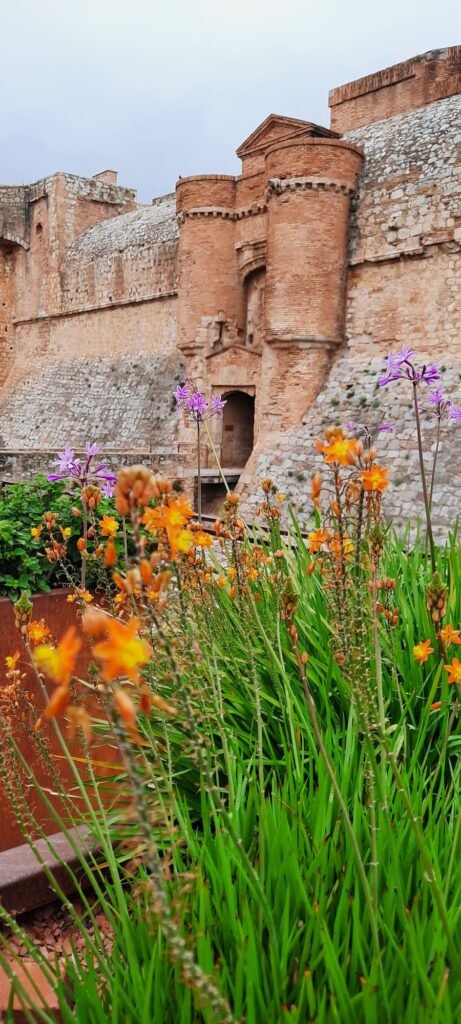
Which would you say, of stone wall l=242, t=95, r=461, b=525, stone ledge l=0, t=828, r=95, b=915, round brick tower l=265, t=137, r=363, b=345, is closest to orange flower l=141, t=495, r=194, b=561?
stone ledge l=0, t=828, r=95, b=915

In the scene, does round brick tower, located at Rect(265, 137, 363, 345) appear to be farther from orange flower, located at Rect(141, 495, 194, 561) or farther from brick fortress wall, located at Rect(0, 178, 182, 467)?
orange flower, located at Rect(141, 495, 194, 561)

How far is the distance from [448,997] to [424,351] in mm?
13591

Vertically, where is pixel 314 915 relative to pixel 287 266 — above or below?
below

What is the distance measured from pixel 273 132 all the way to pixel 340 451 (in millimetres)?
16935

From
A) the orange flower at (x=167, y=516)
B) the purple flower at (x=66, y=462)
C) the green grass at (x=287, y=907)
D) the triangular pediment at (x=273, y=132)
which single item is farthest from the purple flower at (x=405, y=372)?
the triangular pediment at (x=273, y=132)

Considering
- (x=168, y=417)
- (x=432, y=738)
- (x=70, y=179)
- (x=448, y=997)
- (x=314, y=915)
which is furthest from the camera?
(x=70, y=179)

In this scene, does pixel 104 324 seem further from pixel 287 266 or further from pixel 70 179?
pixel 287 266

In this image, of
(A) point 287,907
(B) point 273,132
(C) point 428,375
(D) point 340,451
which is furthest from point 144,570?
(B) point 273,132

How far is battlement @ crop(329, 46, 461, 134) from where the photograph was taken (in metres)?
17.0

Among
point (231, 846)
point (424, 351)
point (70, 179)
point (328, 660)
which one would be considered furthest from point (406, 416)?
point (70, 179)

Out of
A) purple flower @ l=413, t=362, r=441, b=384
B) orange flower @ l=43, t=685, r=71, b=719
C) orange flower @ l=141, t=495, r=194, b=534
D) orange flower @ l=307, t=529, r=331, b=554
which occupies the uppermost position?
purple flower @ l=413, t=362, r=441, b=384

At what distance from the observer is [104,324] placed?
22.7 metres

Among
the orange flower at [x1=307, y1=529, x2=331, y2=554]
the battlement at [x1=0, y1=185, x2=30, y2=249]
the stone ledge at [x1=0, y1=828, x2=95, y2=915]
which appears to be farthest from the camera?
the battlement at [x1=0, y1=185, x2=30, y2=249]

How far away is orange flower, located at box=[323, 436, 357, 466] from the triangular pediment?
14.9 m
